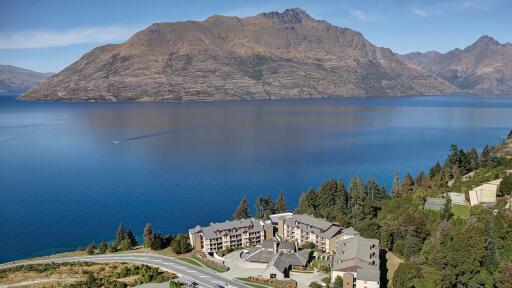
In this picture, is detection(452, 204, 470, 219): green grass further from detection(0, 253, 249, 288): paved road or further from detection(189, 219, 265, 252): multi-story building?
detection(0, 253, 249, 288): paved road

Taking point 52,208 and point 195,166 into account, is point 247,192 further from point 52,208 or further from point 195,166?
point 52,208

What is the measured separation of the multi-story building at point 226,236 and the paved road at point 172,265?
619 centimetres

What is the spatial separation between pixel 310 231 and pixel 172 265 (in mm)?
24263

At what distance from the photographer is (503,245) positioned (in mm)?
55625

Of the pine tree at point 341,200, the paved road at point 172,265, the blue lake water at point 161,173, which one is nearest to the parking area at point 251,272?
the paved road at point 172,265

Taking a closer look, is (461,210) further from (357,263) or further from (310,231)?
(310,231)

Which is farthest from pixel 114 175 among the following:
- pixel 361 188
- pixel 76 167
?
pixel 361 188

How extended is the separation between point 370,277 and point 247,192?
59845 millimetres

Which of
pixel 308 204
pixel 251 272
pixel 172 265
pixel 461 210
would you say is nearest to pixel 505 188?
pixel 461 210

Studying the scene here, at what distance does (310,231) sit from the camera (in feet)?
235

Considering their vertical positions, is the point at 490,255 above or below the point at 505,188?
below

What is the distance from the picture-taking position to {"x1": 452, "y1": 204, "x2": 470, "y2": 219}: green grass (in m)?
68.3

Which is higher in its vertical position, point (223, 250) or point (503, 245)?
point (503, 245)

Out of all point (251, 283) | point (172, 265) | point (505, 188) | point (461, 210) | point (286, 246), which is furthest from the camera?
point (461, 210)
